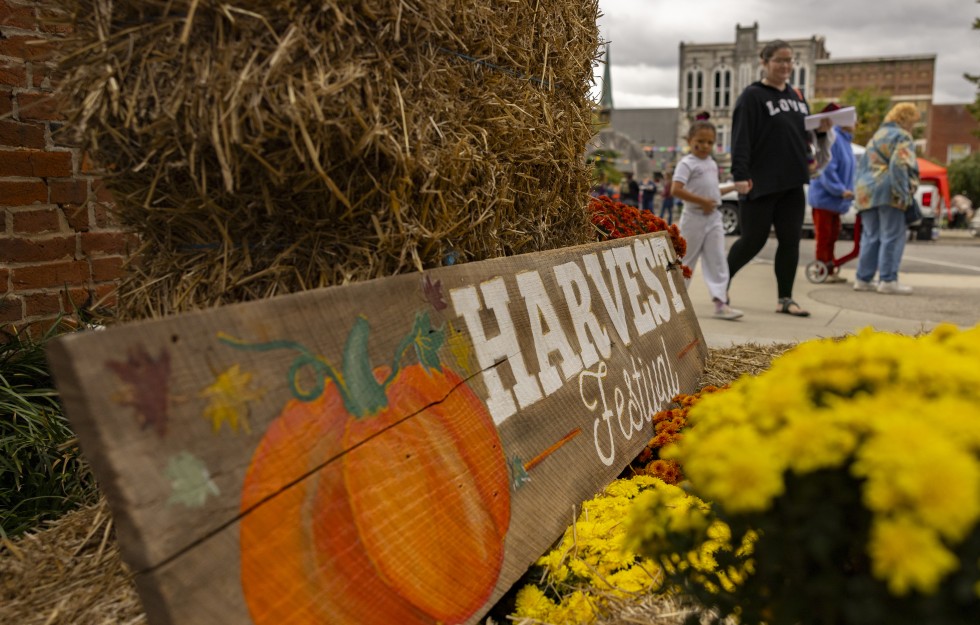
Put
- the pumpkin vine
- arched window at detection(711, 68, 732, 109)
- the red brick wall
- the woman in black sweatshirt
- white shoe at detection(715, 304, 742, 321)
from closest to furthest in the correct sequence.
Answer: the pumpkin vine
the red brick wall
the woman in black sweatshirt
white shoe at detection(715, 304, 742, 321)
arched window at detection(711, 68, 732, 109)

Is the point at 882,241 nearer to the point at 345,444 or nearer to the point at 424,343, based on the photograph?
the point at 424,343

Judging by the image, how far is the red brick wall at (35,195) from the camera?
2.74 meters

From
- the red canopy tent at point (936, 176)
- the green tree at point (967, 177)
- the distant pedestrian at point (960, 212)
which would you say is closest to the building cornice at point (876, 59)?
the green tree at point (967, 177)

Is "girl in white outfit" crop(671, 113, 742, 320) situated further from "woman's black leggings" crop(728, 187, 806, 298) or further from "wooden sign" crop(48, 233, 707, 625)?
"wooden sign" crop(48, 233, 707, 625)

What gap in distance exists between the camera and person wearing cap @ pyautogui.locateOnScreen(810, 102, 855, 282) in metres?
8.02

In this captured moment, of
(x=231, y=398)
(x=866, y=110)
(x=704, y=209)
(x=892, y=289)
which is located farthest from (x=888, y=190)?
(x=866, y=110)

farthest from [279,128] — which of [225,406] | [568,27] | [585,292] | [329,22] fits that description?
[568,27]

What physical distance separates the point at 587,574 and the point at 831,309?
583cm

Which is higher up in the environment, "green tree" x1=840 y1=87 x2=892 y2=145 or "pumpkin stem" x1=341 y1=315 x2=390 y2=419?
"green tree" x1=840 y1=87 x2=892 y2=145

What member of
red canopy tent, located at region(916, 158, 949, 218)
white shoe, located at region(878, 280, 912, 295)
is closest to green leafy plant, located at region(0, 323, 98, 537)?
white shoe, located at region(878, 280, 912, 295)

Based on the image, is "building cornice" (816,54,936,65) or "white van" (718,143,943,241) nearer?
"white van" (718,143,943,241)

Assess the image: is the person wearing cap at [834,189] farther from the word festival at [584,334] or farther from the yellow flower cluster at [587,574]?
the yellow flower cluster at [587,574]

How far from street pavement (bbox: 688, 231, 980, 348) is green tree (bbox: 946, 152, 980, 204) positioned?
117 feet

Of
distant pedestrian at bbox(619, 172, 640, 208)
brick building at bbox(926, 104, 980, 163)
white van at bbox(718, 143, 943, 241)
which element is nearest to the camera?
white van at bbox(718, 143, 943, 241)
